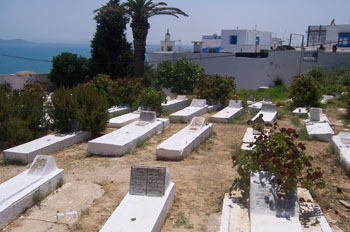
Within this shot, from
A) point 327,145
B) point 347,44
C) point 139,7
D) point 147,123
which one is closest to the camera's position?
point 327,145

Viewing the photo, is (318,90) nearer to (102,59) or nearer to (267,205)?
(267,205)

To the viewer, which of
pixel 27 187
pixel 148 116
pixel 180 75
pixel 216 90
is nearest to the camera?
pixel 27 187

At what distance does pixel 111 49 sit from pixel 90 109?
16163mm

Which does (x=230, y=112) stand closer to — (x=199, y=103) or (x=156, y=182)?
(x=199, y=103)

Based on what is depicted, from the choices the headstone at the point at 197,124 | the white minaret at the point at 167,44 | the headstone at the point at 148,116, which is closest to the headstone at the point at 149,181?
the headstone at the point at 197,124

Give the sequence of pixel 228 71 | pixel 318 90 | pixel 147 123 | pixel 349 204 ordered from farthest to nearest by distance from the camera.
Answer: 1. pixel 228 71
2. pixel 318 90
3. pixel 147 123
4. pixel 349 204

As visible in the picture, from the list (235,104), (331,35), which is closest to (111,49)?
(235,104)

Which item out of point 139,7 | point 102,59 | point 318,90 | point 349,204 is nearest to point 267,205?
point 349,204

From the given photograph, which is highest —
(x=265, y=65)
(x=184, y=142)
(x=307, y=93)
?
(x=265, y=65)

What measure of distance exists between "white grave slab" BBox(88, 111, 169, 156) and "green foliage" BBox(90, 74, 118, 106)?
348 cm

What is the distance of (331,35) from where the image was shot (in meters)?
30.6

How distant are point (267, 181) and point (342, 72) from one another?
17.7m

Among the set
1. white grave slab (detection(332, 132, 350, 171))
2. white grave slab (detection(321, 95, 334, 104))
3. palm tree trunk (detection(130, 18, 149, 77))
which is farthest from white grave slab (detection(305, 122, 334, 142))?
palm tree trunk (detection(130, 18, 149, 77))

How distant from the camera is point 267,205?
4191mm
